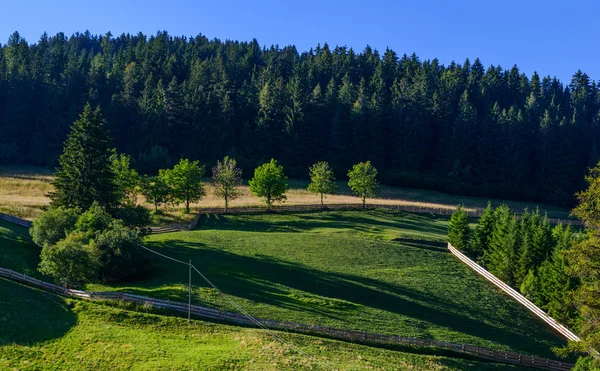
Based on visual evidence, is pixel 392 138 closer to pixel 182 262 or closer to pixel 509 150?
pixel 509 150

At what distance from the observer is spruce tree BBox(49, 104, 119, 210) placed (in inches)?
2248

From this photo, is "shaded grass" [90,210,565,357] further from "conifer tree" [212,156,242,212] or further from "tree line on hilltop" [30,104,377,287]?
"conifer tree" [212,156,242,212]

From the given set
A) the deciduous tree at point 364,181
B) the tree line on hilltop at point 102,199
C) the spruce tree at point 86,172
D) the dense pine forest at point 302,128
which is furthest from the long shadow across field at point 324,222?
the dense pine forest at point 302,128

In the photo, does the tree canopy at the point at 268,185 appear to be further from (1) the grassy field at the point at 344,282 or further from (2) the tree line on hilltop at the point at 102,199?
(1) the grassy field at the point at 344,282

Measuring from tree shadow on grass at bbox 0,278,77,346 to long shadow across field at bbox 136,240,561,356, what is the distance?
5933mm

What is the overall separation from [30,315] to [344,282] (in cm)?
2577

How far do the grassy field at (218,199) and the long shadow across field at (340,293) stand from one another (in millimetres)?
22188

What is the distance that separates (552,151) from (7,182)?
11703 centimetres

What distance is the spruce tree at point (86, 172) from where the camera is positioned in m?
57.1

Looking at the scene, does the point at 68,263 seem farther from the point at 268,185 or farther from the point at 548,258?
the point at 548,258

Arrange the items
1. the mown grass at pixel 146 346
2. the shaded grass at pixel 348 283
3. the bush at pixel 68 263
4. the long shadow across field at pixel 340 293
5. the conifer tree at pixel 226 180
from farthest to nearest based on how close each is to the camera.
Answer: the conifer tree at pixel 226 180, the long shadow across field at pixel 340 293, the bush at pixel 68 263, the shaded grass at pixel 348 283, the mown grass at pixel 146 346

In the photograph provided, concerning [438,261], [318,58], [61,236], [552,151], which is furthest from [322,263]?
[318,58]

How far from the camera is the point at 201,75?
5266 inches

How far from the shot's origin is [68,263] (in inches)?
1526
